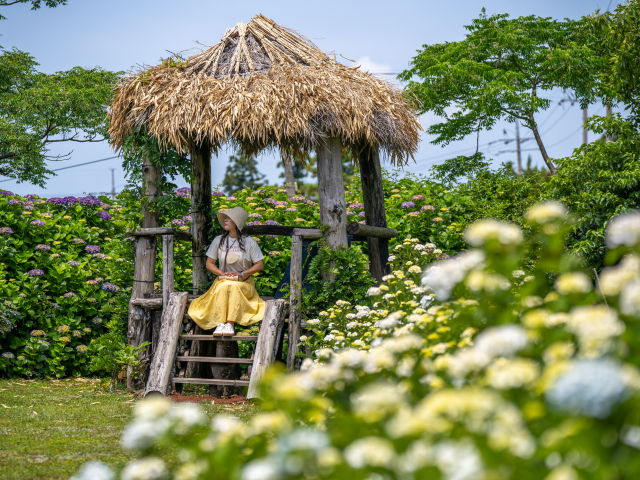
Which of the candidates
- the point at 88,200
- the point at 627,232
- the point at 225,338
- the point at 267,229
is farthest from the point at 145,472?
the point at 88,200

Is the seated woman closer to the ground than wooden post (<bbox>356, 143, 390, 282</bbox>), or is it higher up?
closer to the ground

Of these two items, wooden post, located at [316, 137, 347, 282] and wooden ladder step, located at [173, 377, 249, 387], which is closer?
wooden ladder step, located at [173, 377, 249, 387]

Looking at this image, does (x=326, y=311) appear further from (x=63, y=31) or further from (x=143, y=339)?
(x=63, y=31)

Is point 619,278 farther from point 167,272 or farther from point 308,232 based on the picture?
point 167,272

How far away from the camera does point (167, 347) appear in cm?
618

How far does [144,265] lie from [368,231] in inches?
98.8

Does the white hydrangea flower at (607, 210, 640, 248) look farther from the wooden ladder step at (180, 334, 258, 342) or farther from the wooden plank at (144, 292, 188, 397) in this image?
the wooden plank at (144, 292, 188, 397)

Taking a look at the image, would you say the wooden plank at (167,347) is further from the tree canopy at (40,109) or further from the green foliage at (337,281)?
the tree canopy at (40,109)

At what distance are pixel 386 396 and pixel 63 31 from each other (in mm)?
15096

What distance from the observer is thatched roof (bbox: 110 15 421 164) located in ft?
19.6

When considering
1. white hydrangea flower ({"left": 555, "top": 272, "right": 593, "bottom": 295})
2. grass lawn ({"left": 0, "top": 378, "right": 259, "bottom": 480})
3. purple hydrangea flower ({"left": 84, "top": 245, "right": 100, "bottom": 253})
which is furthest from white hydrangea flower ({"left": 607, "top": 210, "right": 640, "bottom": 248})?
purple hydrangea flower ({"left": 84, "top": 245, "right": 100, "bottom": 253})

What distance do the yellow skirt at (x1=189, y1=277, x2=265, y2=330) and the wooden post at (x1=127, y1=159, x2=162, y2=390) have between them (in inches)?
26.5

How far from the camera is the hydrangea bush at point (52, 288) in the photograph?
7.57m

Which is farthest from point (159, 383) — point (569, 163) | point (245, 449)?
point (569, 163)
